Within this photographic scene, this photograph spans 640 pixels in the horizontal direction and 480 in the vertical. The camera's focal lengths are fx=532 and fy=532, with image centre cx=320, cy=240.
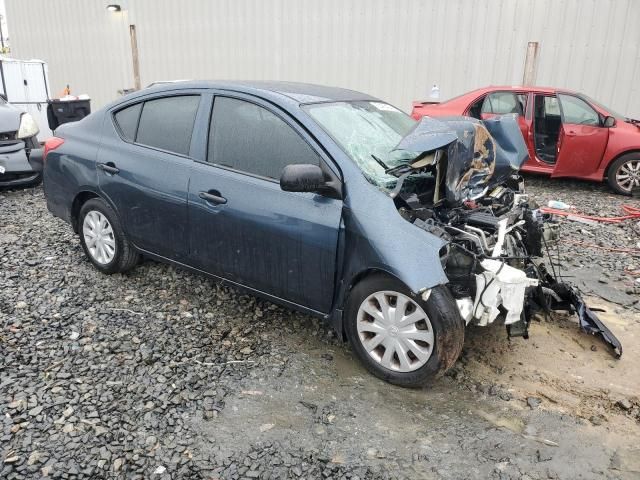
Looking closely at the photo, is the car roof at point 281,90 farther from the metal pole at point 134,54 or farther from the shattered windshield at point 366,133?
the metal pole at point 134,54

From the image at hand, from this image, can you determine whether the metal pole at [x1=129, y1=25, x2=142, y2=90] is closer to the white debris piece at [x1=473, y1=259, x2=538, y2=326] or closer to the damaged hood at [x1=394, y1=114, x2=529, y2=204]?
the damaged hood at [x1=394, y1=114, x2=529, y2=204]

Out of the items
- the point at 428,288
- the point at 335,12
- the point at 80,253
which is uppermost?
the point at 335,12

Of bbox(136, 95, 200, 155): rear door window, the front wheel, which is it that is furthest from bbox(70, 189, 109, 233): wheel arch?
the front wheel

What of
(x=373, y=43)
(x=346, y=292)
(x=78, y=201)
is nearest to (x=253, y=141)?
(x=346, y=292)

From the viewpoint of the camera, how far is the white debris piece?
281 cm

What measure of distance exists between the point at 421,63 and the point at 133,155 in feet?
27.6

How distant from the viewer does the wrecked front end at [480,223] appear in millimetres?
2861

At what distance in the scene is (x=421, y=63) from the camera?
1093 cm

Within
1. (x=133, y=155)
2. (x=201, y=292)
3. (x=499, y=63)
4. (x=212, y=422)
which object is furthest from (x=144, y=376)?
(x=499, y=63)

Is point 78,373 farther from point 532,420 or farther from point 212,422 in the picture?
point 532,420

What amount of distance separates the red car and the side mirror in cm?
533

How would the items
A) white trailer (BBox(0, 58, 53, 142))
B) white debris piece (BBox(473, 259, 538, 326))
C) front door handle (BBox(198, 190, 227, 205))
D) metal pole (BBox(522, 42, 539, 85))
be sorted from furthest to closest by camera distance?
white trailer (BBox(0, 58, 53, 142)) → metal pole (BBox(522, 42, 539, 85)) → front door handle (BBox(198, 190, 227, 205)) → white debris piece (BBox(473, 259, 538, 326))

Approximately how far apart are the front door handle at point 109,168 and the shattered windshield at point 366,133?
5.23ft

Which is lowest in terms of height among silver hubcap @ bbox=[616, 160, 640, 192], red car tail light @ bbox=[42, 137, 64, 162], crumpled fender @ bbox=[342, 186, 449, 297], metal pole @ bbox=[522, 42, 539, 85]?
silver hubcap @ bbox=[616, 160, 640, 192]
